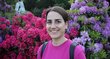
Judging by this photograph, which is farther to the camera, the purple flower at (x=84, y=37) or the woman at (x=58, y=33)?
the purple flower at (x=84, y=37)

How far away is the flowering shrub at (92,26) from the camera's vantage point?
17.1ft

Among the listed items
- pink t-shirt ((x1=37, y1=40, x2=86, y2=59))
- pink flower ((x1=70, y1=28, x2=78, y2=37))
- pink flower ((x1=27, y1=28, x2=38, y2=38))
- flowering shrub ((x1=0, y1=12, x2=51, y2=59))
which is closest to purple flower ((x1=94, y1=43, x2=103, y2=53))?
pink flower ((x1=70, y1=28, x2=78, y2=37))

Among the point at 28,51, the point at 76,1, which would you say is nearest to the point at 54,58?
the point at 76,1

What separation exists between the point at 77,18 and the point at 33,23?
1.44 meters

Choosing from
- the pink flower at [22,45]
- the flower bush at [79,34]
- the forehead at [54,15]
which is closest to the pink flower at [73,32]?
the flower bush at [79,34]

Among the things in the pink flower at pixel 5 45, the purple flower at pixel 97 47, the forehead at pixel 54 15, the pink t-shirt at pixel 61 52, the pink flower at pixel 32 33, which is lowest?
the pink flower at pixel 5 45

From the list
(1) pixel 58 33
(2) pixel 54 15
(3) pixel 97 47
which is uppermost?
(2) pixel 54 15

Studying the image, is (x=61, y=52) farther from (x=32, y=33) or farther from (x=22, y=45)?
(x=22, y=45)

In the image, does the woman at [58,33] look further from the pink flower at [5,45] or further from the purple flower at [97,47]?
the pink flower at [5,45]

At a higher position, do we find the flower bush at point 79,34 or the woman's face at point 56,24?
the woman's face at point 56,24

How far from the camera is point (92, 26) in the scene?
5391 millimetres

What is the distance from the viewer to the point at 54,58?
2.74 metres

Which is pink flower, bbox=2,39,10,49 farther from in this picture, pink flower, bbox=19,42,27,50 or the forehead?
the forehead

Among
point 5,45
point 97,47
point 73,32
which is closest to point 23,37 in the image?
point 5,45
